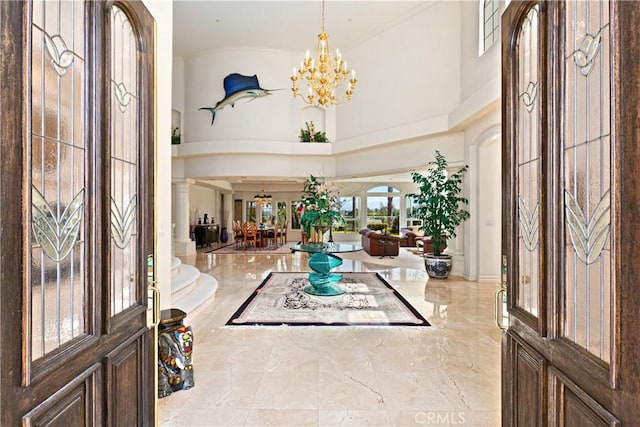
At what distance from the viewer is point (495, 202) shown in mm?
6051

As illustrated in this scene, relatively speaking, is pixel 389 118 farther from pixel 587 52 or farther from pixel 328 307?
pixel 587 52

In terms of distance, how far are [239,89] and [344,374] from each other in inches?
321

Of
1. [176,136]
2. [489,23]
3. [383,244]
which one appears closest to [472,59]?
[489,23]

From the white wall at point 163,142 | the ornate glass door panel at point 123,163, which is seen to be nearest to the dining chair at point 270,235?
the white wall at point 163,142

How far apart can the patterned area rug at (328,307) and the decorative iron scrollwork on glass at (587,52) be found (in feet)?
10.5

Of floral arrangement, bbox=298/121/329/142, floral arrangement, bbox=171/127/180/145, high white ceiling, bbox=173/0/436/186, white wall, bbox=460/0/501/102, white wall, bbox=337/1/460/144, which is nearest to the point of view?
white wall, bbox=460/0/501/102

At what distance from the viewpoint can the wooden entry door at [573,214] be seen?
2.94ft

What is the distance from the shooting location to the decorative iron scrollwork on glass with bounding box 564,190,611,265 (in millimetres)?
1049

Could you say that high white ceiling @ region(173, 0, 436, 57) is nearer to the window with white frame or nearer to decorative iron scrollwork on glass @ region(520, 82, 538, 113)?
the window with white frame

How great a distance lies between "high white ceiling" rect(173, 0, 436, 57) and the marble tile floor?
6.22 m

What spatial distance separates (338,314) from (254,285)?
2.16m

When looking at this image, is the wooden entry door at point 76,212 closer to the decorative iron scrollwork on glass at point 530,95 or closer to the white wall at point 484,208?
the decorative iron scrollwork on glass at point 530,95

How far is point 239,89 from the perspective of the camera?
8867 mm

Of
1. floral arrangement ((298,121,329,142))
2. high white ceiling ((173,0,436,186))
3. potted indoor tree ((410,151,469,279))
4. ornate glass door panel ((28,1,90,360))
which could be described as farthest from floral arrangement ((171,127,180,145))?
ornate glass door panel ((28,1,90,360))
